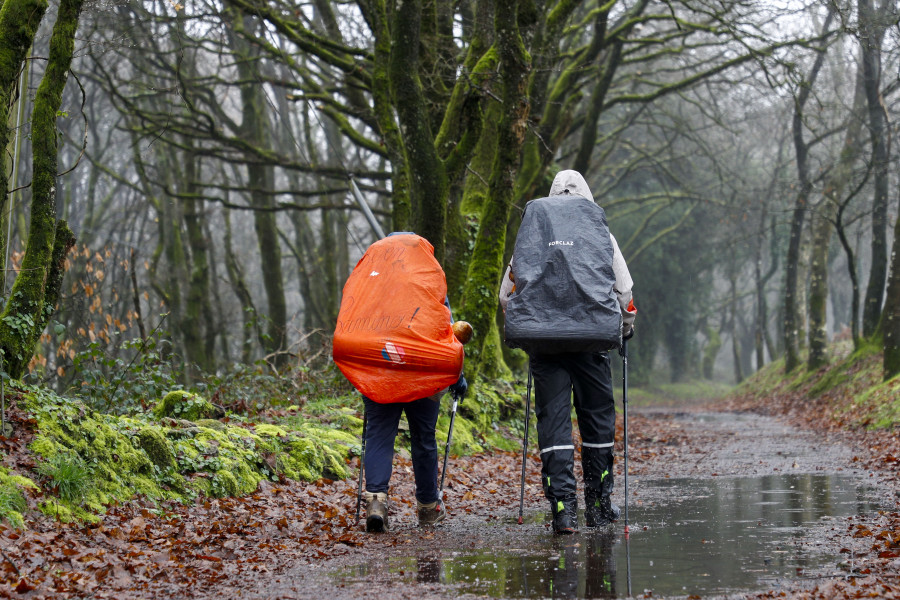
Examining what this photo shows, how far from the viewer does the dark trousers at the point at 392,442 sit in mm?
5996

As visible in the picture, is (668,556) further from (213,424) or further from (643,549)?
(213,424)

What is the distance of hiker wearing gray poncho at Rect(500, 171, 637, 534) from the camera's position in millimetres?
5754

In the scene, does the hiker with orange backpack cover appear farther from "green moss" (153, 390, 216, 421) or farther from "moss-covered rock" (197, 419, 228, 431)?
"green moss" (153, 390, 216, 421)

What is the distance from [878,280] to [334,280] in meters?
12.4

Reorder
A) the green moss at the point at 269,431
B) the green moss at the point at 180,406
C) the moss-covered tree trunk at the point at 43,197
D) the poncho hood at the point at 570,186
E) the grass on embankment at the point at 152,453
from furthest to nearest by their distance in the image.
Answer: the green moss at the point at 180,406
the green moss at the point at 269,431
the moss-covered tree trunk at the point at 43,197
the poncho hood at the point at 570,186
the grass on embankment at the point at 152,453

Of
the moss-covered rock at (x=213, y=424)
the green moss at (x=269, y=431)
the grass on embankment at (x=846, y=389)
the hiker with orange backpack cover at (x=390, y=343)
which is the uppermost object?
the hiker with orange backpack cover at (x=390, y=343)

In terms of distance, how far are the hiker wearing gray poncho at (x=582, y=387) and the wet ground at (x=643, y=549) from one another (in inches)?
12.9

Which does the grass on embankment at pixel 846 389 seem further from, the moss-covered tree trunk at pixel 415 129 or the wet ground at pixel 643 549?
the moss-covered tree trunk at pixel 415 129

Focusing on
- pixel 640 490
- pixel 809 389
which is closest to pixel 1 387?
pixel 640 490

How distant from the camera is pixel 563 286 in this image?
569 cm

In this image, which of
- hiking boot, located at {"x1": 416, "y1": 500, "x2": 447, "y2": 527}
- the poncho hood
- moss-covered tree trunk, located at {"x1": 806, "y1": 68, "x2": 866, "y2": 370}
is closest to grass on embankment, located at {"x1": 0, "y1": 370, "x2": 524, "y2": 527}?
hiking boot, located at {"x1": 416, "y1": 500, "x2": 447, "y2": 527}

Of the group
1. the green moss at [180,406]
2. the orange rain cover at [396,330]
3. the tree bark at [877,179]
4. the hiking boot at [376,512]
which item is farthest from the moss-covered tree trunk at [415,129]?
the tree bark at [877,179]

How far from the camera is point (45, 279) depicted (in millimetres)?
6582

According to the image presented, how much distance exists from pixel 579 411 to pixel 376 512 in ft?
4.92
